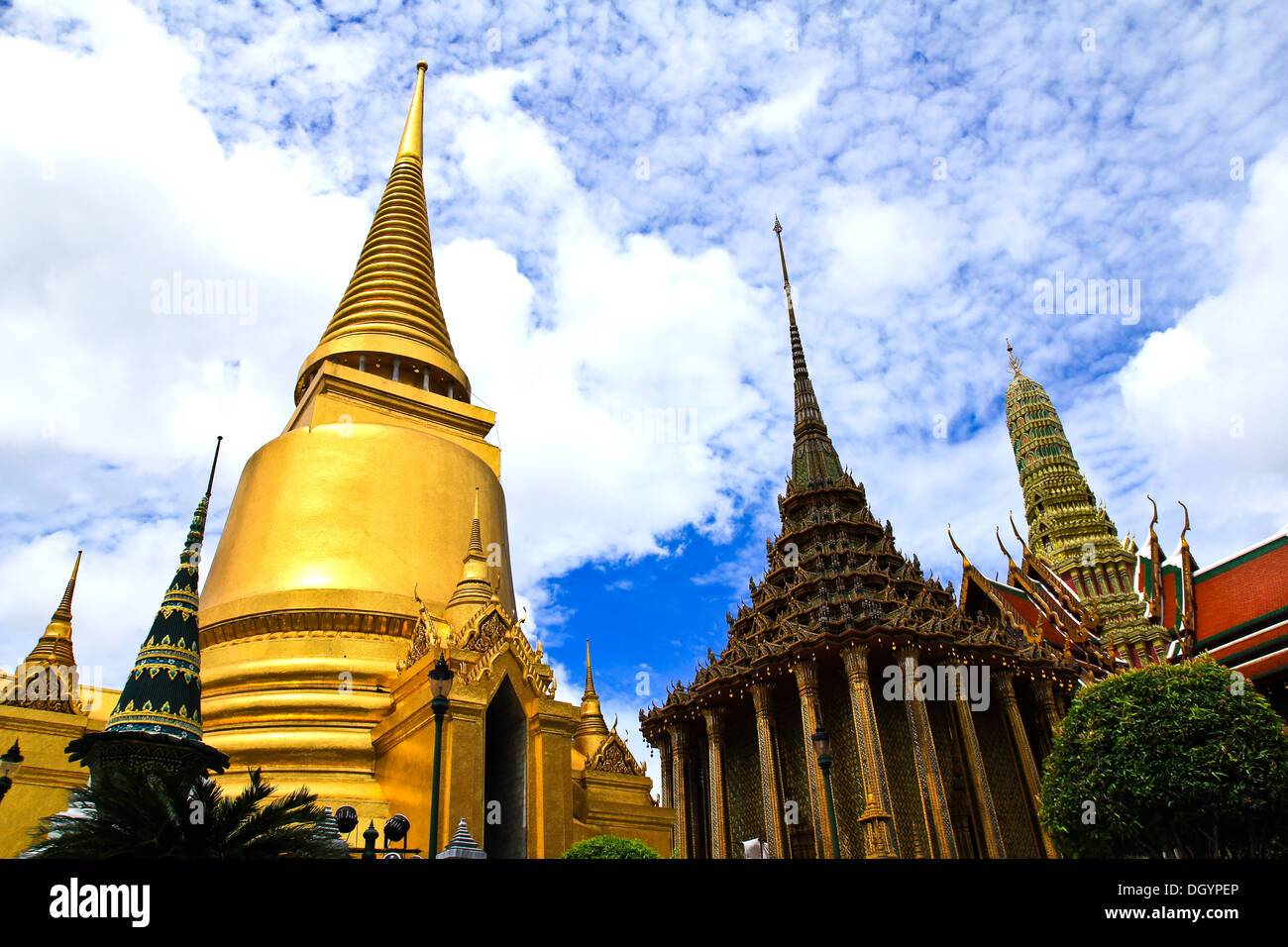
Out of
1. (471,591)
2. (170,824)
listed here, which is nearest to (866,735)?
(471,591)

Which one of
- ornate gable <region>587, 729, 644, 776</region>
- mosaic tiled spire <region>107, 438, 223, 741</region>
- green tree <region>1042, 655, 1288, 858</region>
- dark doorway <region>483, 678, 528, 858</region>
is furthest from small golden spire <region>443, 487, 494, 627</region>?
green tree <region>1042, 655, 1288, 858</region>

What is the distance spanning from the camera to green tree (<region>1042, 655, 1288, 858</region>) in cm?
1207

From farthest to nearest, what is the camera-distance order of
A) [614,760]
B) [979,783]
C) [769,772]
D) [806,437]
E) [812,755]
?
[806,437] < [769,772] < [812,755] < [979,783] < [614,760]

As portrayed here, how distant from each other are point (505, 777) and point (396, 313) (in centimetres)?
1367

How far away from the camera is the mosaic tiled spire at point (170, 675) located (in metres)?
8.18

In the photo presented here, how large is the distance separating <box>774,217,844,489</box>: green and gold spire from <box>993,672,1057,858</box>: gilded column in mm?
8512

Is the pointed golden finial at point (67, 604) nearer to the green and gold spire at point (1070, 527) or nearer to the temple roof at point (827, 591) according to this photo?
the temple roof at point (827, 591)

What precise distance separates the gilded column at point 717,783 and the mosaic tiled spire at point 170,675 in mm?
17530

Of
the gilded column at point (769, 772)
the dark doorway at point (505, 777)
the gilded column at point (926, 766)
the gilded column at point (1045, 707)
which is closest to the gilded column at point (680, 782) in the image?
the gilded column at point (769, 772)

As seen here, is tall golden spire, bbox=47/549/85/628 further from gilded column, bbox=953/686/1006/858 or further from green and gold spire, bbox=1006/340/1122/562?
green and gold spire, bbox=1006/340/1122/562

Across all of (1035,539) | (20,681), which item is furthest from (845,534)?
(20,681)

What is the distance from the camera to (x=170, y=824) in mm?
5863

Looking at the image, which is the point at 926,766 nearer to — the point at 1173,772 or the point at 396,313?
the point at 1173,772
